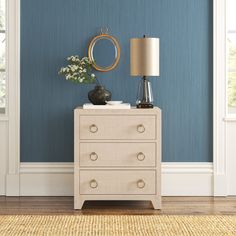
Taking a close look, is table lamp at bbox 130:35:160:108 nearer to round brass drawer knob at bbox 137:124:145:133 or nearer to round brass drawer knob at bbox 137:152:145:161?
round brass drawer knob at bbox 137:124:145:133

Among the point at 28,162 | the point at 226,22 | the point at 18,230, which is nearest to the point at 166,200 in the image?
the point at 28,162

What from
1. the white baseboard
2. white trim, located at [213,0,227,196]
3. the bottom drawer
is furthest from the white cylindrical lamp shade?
the white baseboard

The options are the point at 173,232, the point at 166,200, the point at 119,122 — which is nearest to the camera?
the point at 173,232

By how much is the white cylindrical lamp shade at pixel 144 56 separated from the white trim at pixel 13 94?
98 centimetres

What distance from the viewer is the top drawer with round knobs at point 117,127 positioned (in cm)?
466

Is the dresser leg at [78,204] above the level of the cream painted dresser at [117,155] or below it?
below

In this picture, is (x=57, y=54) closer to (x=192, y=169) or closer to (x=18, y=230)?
(x=192, y=169)

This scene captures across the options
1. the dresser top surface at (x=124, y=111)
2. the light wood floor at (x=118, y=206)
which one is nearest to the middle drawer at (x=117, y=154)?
the dresser top surface at (x=124, y=111)

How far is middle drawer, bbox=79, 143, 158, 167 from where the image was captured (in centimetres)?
468

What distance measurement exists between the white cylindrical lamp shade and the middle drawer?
55 centimetres

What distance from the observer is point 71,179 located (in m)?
5.19

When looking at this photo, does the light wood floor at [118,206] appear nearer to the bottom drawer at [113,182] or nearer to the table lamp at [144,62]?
the bottom drawer at [113,182]

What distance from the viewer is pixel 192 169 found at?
17.0ft

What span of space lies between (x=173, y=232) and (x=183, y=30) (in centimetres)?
227
